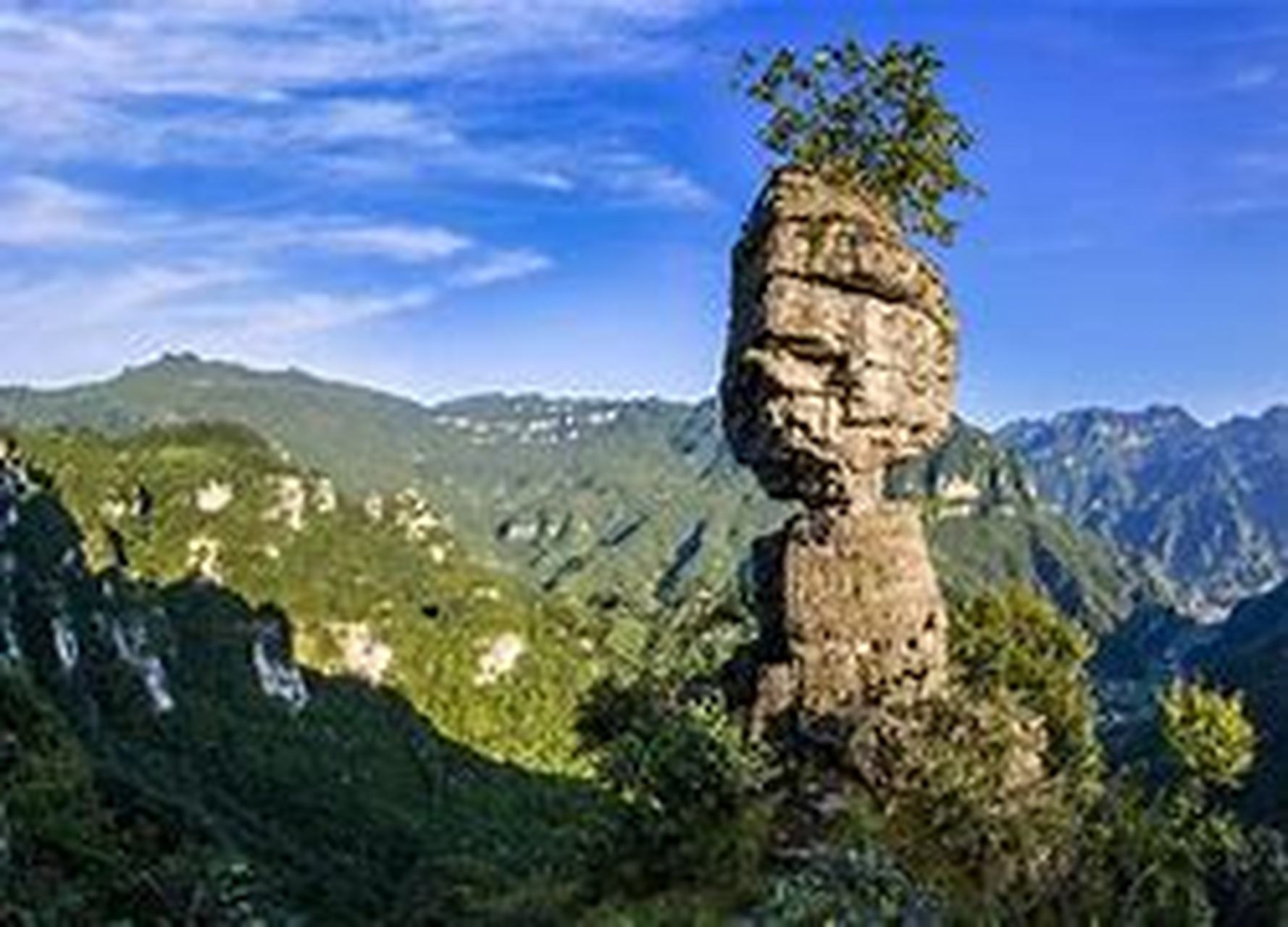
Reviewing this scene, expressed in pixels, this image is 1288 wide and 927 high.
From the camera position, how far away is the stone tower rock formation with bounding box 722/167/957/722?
65.5 meters

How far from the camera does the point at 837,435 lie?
66688 mm

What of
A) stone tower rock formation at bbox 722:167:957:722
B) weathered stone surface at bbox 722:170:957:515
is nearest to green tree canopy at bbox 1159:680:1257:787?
stone tower rock formation at bbox 722:167:957:722

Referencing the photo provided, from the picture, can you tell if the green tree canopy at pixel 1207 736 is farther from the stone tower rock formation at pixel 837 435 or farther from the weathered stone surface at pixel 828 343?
the weathered stone surface at pixel 828 343

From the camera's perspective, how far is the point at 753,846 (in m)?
60.0

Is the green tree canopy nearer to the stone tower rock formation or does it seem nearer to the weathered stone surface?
the stone tower rock formation

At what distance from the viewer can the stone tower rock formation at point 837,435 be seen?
65.5 m

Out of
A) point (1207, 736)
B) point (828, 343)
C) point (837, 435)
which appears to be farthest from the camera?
point (1207, 736)

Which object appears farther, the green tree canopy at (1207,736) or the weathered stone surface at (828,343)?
the green tree canopy at (1207,736)

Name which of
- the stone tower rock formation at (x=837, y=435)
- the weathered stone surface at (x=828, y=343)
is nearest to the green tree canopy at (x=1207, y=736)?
the stone tower rock formation at (x=837, y=435)

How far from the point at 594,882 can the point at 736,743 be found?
6.00 meters

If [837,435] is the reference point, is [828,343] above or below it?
above

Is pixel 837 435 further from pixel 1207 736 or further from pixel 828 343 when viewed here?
pixel 1207 736

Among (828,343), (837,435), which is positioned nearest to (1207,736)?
(837,435)

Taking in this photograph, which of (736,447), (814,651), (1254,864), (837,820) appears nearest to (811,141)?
→ (736,447)
